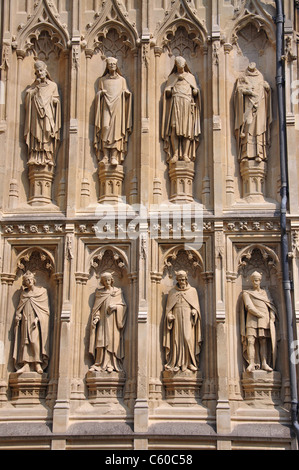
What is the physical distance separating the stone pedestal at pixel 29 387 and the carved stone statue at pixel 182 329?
7.56ft

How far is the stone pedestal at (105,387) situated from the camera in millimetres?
15383

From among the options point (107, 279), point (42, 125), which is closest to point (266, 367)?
point (107, 279)

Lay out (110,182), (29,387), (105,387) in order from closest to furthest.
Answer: (105,387)
(29,387)
(110,182)

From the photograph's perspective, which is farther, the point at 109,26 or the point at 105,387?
the point at 109,26

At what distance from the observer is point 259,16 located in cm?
1705

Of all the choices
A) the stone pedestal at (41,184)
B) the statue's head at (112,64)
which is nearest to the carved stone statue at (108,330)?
the stone pedestal at (41,184)

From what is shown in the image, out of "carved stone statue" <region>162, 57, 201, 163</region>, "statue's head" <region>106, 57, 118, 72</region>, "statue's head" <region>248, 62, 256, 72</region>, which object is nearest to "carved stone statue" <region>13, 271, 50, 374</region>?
"carved stone statue" <region>162, 57, 201, 163</region>

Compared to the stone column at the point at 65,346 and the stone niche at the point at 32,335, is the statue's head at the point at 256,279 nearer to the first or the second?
the stone column at the point at 65,346

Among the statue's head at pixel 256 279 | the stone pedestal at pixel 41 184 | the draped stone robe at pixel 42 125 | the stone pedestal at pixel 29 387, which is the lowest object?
the stone pedestal at pixel 29 387

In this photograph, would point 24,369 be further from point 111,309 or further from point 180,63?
point 180,63

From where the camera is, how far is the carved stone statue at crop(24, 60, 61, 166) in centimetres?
1673

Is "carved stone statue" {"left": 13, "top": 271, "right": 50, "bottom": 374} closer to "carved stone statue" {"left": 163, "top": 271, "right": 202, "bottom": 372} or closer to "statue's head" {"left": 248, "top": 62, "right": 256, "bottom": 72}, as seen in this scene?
"carved stone statue" {"left": 163, "top": 271, "right": 202, "bottom": 372}

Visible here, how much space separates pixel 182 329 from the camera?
1545cm

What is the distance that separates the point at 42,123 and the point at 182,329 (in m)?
4.93
